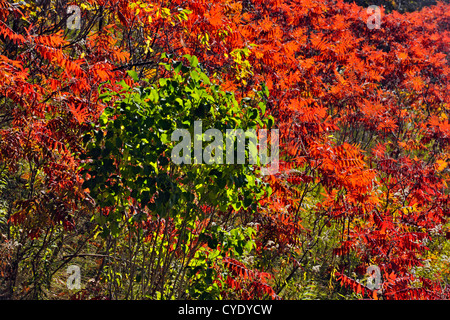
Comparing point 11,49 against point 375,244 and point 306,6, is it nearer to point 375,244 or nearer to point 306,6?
point 375,244

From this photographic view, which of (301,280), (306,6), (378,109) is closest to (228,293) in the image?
(301,280)

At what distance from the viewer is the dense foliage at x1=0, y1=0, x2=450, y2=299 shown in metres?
3.37

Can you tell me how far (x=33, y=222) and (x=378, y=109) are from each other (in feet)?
21.2

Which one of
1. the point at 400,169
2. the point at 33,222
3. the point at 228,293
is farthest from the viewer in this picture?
the point at 400,169

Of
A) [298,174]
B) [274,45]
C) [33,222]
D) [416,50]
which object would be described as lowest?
[33,222]

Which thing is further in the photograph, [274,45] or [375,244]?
[274,45]

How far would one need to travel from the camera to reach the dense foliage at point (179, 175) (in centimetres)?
337

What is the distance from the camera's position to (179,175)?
3.65 metres

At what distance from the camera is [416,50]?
1002 cm

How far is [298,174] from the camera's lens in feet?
17.2
